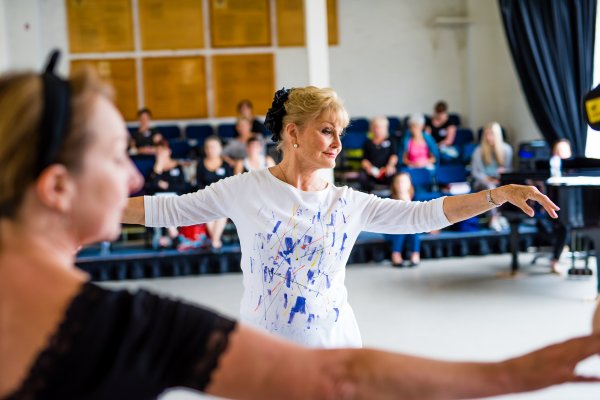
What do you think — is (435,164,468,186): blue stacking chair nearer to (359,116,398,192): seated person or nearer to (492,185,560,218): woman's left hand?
(359,116,398,192): seated person

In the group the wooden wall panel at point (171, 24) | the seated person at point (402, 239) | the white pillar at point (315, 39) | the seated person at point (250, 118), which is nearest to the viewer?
the seated person at point (402, 239)

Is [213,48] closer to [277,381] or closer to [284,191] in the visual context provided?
[284,191]

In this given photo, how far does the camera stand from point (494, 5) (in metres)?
12.6

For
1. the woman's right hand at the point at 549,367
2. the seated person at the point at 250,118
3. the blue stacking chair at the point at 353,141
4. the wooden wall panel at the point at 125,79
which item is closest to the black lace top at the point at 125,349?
the woman's right hand at the point at 549,367

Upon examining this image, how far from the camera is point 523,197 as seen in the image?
7.65ft

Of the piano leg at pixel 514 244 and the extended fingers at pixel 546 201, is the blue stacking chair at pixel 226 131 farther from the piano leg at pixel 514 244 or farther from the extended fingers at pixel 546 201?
the extended fingers at pixel 546 201

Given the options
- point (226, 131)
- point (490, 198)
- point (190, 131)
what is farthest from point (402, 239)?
point (490, 198)

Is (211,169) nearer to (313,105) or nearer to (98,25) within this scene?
(98,25)

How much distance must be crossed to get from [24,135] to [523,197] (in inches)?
68.5

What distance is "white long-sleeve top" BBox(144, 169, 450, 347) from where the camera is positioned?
101 inches

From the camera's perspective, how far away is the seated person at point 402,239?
8602mm

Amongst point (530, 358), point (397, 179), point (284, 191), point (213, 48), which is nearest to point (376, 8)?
point (213, 48)

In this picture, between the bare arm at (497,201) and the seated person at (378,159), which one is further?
the seated person at (378,159)

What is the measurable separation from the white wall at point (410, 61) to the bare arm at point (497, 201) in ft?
34.3
